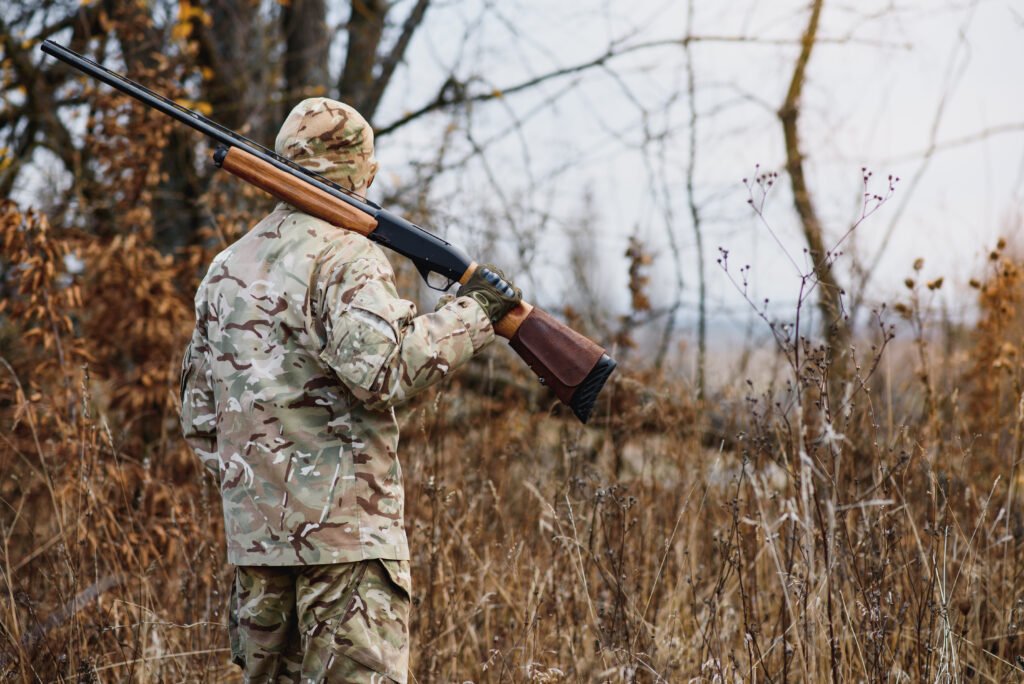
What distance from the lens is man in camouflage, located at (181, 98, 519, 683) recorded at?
2.29m

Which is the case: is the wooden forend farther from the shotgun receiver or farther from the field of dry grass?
the field of dry grass

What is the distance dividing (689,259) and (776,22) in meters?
1.97

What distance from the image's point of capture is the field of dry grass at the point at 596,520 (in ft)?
9.35

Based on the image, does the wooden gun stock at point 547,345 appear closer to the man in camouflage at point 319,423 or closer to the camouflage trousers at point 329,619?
the man in camouflage at point 319,423

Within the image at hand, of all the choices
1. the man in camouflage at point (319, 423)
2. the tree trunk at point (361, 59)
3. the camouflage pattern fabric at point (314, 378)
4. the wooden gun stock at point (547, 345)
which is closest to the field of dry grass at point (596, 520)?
the wooden gun stock at point (547, 345)

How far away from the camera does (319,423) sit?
236cm

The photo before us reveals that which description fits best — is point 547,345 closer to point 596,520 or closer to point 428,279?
point 428,279

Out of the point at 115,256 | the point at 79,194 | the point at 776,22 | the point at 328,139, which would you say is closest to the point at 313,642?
the point at 328,139

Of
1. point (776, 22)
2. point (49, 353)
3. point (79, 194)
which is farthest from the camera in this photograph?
point (776, 22)

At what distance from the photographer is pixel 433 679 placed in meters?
3.20

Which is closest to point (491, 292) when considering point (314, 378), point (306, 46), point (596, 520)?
point (314, 378)

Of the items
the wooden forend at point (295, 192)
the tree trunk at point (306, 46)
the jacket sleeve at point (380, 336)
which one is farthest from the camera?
the tree trunk at point (306, 46)

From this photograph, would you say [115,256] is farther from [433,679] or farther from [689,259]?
[689,259]

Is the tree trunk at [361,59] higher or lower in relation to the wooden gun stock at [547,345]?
higher
